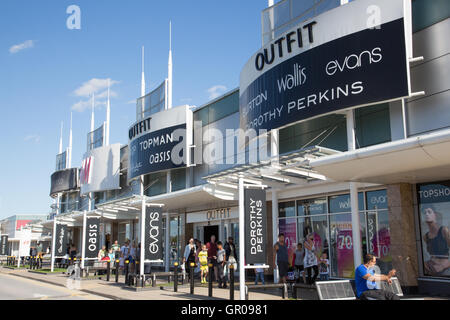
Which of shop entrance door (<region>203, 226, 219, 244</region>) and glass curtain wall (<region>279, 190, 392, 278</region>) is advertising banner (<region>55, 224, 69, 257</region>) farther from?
glass curtain wall (<region>279, 190, 392, 278</region>)

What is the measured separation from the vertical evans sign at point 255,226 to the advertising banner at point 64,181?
115 feet

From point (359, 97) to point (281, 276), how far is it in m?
6.20

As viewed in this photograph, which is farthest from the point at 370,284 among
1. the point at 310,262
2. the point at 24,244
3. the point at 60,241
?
the point at 24,244

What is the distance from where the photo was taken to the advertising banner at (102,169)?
3388 cm

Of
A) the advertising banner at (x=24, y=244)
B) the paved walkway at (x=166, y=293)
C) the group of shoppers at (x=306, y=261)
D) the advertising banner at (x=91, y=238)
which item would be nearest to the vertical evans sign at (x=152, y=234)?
the paved walkway at (x=166, y=293)

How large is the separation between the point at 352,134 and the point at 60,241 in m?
20.9

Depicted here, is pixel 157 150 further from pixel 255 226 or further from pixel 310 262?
pixel 255 226

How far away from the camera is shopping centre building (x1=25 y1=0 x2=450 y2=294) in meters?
12.7

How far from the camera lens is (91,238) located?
23.4 meters

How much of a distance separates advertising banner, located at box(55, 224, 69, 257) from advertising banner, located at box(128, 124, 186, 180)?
5.58 metres

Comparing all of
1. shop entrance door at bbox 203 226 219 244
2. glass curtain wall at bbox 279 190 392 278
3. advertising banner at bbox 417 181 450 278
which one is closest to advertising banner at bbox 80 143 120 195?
shop entrance door at bbox 203 226 219 244

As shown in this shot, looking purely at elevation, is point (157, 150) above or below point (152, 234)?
above

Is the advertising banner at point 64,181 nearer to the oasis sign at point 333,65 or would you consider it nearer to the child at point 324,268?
the oasis sign at point 333,65
